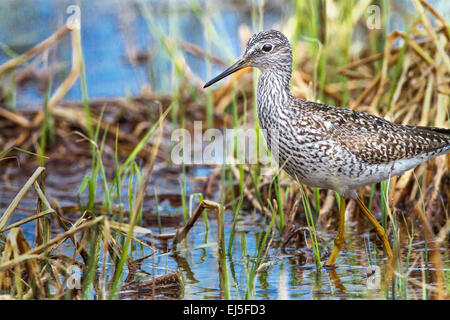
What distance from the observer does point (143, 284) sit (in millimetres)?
5633

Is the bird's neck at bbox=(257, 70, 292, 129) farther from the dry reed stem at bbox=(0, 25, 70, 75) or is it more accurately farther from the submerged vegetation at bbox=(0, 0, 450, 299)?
the dry reed stem at bbox=(0, 25, 70, 75)

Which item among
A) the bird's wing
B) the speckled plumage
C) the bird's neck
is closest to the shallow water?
the speckled plumage

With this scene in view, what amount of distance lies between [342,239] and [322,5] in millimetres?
4608

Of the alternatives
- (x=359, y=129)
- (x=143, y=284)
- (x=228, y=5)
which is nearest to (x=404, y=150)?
(x=359, y=129)

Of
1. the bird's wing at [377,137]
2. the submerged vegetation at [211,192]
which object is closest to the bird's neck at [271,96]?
the bird's wing at [377,137]

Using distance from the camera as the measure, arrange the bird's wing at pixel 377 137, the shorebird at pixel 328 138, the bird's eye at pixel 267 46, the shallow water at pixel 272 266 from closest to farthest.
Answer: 1. the shallow water at pixel 272 266
2. the shorebird at pixel 328 138
3. the bird's wing at pixel 377 137
4. the bird's eye at pixel 267 46

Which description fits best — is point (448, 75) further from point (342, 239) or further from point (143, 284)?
point (143, 284)

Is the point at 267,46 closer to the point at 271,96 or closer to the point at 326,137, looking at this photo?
the point at 271,96

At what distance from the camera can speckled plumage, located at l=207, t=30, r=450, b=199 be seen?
20.8ft

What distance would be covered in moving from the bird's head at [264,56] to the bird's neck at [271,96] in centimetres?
6

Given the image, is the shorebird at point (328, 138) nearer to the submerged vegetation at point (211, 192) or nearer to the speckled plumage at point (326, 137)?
the speckled plumage at point (326, 137)

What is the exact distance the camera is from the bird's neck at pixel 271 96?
6562 millimetres

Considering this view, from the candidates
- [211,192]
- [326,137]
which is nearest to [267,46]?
[326,137]

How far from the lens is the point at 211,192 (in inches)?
344
